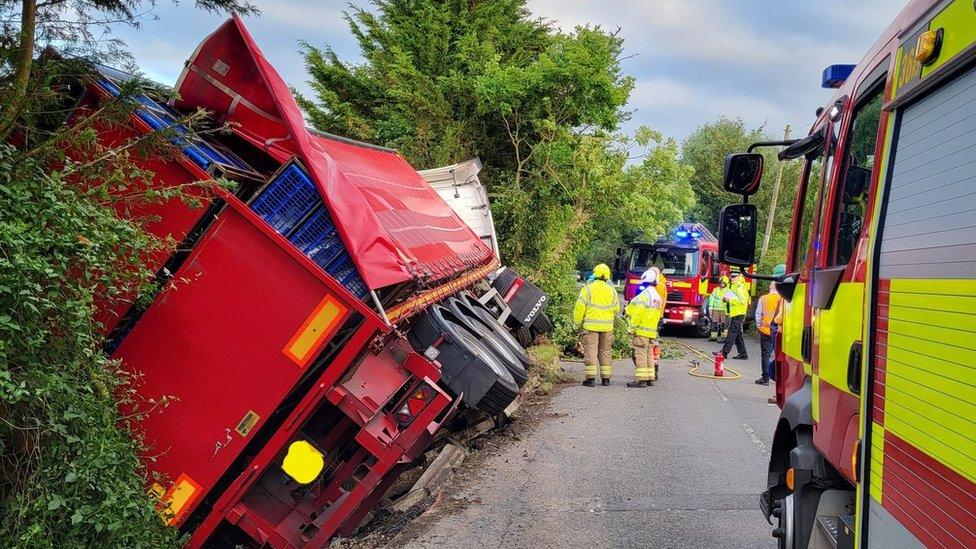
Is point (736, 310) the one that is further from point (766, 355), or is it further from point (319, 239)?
point (319, 239)

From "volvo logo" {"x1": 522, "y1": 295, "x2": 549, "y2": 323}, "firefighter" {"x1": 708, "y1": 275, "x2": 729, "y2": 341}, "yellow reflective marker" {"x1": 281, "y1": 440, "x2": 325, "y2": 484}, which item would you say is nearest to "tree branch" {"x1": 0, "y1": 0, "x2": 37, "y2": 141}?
"yellow reflective marker" {"x1": 281, "y1": 440, "x2": 325, "y2": 484}

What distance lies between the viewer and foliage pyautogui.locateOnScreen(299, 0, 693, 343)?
53.7ft

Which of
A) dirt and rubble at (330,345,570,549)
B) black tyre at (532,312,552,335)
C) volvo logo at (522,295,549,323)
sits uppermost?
volvo logo at (522,295,549,323)

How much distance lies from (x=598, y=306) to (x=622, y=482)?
5.24m

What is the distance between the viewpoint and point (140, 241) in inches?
154

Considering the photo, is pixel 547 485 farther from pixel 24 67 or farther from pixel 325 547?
pixel 24 67

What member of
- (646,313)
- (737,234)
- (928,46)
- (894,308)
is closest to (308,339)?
(737,234)

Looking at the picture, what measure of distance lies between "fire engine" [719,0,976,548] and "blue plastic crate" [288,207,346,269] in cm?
252

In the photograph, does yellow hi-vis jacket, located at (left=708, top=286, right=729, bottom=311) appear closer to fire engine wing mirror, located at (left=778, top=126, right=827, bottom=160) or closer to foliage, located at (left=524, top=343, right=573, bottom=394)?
foliage, located at (left=524, top=343, right=573, bottom=394)

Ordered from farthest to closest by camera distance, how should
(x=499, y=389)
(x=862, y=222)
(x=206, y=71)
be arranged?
(x=499, y=389) < (x=206, y=71) < (x=862, y=222)

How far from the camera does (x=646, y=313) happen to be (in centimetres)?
1186

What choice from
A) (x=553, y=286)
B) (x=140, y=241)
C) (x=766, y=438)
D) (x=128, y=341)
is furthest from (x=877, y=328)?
(x=553, y=286)

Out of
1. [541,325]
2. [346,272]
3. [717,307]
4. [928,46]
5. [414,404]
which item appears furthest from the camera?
[717,307]

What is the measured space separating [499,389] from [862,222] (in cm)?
361
